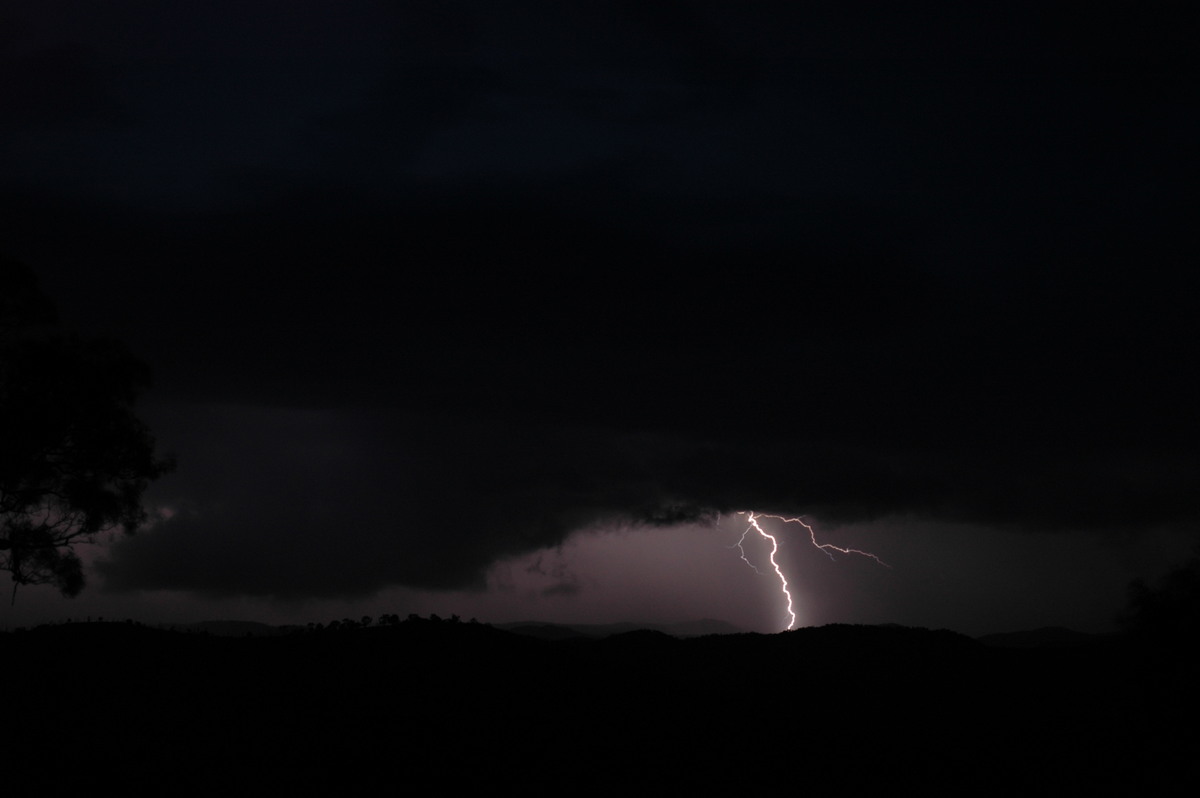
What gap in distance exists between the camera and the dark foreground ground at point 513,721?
60.6 feet

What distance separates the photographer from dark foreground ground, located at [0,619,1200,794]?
727 inches

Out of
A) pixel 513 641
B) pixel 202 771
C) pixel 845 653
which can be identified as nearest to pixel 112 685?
pixel 202 771

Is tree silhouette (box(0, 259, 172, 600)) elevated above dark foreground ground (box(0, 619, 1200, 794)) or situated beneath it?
elevated above

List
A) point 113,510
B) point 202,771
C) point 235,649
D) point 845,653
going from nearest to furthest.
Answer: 1. point 202,771
2. point 235,649
3. point 113,510
4. point 845,653

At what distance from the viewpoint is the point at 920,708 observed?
2783 centimetres

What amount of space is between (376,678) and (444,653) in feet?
7.76

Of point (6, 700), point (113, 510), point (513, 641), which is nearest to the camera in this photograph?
point (6, 700)

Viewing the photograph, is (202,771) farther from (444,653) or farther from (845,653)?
(845,653)

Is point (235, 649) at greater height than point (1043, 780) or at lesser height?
greater

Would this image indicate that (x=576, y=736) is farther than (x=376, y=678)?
No

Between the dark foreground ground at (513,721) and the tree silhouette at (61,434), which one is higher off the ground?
the tree silhouette at (61,434)

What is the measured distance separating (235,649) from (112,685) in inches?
134

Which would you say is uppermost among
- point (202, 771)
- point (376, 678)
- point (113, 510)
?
point (113, 510)

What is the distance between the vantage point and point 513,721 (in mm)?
21172
